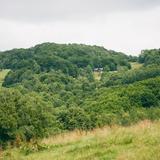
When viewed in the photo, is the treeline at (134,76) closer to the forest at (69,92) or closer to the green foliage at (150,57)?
the forest at (69,92)

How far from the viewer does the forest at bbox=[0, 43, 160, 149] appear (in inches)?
1650

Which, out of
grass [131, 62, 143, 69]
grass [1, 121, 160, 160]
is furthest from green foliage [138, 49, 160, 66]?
grass [1, 121, 160, 160]

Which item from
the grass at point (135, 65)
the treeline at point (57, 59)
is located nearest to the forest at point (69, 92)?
the treeline at point (57, 59)

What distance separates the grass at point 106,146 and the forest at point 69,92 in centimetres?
217

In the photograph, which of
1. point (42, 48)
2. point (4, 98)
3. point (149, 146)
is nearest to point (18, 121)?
point (4, 98)

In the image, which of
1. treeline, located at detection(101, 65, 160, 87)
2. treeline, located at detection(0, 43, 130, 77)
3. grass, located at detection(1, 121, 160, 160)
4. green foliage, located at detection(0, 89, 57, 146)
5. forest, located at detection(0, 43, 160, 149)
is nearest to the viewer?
grass, located at detection(1, 121, 160, 160)

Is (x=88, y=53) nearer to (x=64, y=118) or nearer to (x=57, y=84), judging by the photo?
(x=57, y=84)

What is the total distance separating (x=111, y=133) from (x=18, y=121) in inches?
1002

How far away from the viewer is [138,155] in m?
11.8

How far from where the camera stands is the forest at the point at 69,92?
41.9 m

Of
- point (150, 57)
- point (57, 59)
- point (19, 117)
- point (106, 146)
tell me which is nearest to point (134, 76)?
point (150, 57)

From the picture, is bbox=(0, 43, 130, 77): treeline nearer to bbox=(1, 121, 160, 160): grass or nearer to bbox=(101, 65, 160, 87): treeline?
bbox=(101, 65, 160, 87): treeline

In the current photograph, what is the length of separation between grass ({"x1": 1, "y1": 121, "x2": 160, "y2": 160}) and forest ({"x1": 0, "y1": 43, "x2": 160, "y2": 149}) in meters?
2.17

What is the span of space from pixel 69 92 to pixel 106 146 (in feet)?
354
